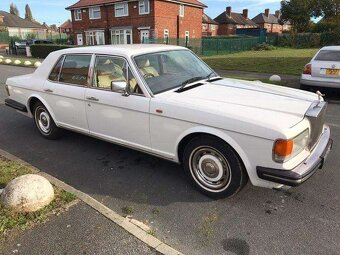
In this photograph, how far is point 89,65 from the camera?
4.79 m

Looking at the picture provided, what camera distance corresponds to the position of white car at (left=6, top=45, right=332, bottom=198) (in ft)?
10.7

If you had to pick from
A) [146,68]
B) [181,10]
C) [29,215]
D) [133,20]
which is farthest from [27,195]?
[181,10]

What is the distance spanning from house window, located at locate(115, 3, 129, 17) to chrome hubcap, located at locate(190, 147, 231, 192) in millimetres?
33901

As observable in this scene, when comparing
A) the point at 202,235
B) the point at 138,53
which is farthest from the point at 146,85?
the point at 202,235

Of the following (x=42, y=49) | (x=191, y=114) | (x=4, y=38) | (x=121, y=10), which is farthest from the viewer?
(x=4, y=38)

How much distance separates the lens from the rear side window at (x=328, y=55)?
8.82 m

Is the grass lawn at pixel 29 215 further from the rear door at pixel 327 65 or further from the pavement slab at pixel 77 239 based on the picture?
the rear door at pixel 327 65

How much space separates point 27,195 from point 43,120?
2.80 m

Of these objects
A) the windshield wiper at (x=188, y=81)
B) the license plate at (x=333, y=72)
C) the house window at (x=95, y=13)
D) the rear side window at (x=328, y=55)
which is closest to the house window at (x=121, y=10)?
the house window at (x=95, y=13)

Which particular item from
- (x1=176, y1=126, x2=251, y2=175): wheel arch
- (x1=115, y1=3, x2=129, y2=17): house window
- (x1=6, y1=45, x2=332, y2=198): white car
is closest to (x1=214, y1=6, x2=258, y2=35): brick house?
(x1=115, y1=3, x2=129, y2=17): house window

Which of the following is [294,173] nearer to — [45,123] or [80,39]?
[45,123]

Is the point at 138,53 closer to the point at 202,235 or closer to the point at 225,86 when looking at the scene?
the point at 225,86

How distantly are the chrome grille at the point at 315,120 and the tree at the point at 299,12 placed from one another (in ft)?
175

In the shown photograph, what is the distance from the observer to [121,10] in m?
35.5
